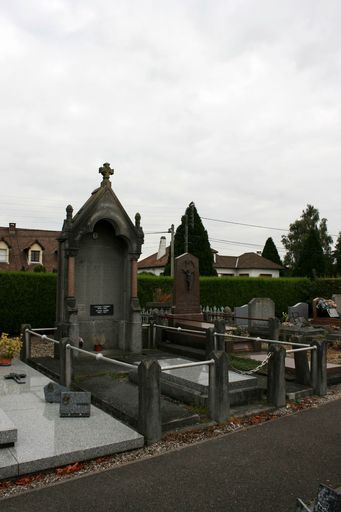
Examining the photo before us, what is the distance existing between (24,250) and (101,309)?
26882mm

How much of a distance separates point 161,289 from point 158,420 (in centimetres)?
1531

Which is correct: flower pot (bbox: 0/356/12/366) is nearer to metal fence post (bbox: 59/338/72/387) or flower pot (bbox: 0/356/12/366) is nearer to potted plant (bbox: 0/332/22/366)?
potted plant (bbox: 0/332/22/366)

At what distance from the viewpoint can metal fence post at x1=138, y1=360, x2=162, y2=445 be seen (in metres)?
5.02

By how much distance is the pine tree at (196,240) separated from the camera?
3672cm

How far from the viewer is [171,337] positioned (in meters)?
12.1

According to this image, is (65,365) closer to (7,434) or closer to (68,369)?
(68,369)

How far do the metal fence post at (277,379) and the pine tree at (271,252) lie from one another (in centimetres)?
4889

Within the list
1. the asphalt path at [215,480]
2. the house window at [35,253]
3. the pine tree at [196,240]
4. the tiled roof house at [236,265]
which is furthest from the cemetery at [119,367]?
the tiled roof house at [236,265]

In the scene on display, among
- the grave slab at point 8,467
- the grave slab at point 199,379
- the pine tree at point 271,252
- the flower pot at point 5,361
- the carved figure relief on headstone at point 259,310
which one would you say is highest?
the pine tree at point 271,252

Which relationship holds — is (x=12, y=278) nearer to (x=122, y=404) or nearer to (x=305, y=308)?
(x=122, y=404)

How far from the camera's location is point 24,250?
35531mm

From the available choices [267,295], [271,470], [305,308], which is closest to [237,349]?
[271,470]

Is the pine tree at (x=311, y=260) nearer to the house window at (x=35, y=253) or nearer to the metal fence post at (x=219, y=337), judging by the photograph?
the house window at (x=35, y=253)

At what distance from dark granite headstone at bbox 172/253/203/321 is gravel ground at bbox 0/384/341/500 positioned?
7.47 metres
